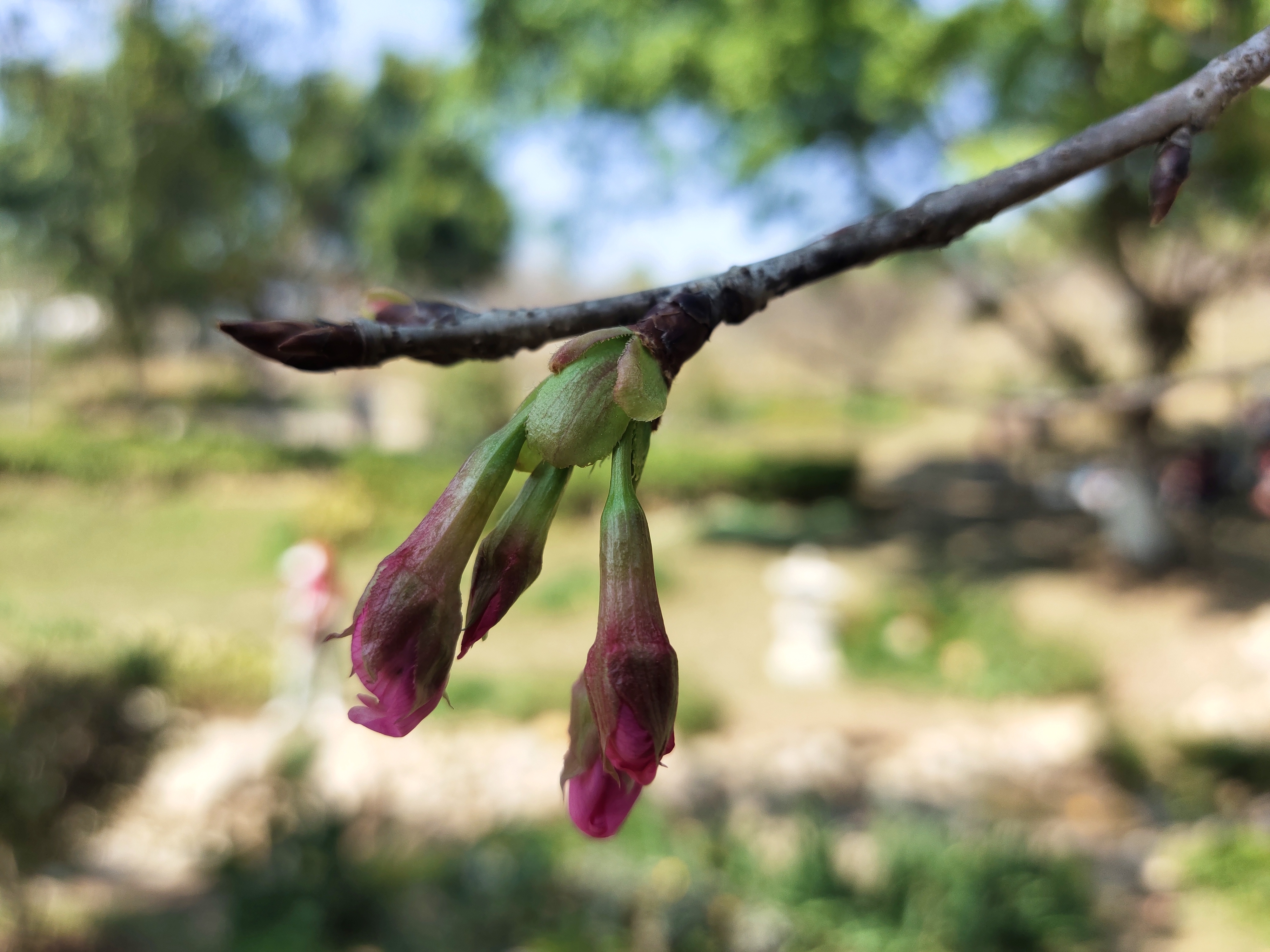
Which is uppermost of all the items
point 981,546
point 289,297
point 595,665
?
point 289,297

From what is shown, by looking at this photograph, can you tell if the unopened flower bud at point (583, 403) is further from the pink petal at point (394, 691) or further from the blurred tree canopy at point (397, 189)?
the blurred tree canopy at point (397, 189)

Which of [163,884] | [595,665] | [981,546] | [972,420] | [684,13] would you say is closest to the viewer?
[595,665]

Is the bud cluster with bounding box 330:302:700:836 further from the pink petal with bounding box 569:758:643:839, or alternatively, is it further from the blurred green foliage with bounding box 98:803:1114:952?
the blurred green foliage with bounding box 98:803:1114:952

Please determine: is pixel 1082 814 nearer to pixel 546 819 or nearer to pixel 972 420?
pixel 546 819

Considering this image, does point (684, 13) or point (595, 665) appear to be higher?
point (684, 13)

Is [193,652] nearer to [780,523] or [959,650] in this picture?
[959,650]

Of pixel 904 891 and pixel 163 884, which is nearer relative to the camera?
pixel 904 891

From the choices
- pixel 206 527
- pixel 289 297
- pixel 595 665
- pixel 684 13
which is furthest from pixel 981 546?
pixel 289 297

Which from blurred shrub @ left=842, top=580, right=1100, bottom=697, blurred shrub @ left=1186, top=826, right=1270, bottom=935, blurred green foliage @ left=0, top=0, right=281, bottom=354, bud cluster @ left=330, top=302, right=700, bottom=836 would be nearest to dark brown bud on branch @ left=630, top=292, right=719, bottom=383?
bud cluster @ left=330, top=302, right=700, bottom=836
